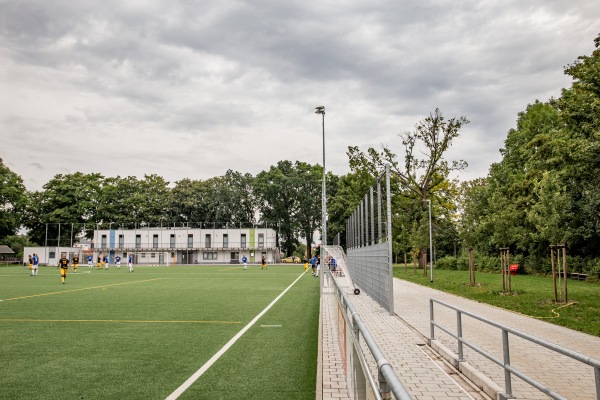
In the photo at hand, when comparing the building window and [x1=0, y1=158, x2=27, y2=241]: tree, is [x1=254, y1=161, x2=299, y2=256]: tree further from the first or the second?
[x1=0, y1=158, x2=27, y2=241]: tree

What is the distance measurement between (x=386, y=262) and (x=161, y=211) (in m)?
92.2

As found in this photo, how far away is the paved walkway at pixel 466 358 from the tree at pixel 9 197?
78.0m

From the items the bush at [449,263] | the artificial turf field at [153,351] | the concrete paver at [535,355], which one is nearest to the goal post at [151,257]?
the bush at [449,263]

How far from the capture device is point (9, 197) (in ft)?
255

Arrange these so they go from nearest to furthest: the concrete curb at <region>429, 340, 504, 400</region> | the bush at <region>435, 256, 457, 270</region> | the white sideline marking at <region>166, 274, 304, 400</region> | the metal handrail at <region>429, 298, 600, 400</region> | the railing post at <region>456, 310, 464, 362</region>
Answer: the metal handrail at <region>429, 298, 600, 400</region> → the concrete curb at <region>429, 340, 504, 400</region> → the white sideline marking at <region>166, 274, 304, 400</region> → the railing post at <region>456, 310, 464, 362</region> → the bush at <region>435, 256, 457, 270</region>

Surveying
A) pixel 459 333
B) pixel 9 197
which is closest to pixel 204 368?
pixel 459 333

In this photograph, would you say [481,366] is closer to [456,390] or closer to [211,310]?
[456,390]

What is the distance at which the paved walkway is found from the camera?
553 cm

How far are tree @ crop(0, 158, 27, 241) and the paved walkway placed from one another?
256 feet

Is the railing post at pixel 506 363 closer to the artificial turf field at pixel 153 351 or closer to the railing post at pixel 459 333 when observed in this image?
the railing post at pixel 459 333

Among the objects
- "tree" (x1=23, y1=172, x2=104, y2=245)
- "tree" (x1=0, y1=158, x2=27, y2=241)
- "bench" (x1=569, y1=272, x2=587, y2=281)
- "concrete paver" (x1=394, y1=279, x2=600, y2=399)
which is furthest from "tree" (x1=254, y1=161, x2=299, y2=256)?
"concrete paver" (x1=394, y1=279, x2=600, y2=399)

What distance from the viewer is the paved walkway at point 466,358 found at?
553 centimetres

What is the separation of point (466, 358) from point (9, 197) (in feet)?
277

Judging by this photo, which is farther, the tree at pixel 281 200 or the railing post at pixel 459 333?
the tree at pixel 281 200
